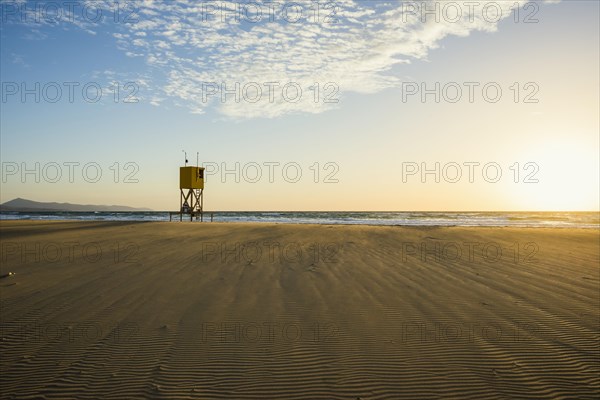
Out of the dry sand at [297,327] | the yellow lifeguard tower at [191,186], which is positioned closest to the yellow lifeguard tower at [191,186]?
the yellow lifeguard tower at [191,186]

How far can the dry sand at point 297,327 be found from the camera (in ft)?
15.5

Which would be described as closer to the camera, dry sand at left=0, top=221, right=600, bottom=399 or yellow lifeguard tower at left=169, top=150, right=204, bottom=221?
dry sand at left=0, top=221, right=600, bottom=399

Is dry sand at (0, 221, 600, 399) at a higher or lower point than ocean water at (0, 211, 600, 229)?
lower

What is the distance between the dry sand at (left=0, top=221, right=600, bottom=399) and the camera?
4727 millimetres

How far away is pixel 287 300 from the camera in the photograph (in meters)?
7.58

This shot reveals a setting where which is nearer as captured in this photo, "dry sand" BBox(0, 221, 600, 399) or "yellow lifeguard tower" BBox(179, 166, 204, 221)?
"dry sand" BBox(0, 221, 600, 399)

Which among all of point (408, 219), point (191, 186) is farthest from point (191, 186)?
point (408, 219)

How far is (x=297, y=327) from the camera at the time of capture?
6.29 m

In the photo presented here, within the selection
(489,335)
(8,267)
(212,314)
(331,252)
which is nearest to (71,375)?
(212,314)

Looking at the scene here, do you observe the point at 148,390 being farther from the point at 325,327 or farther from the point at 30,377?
the point at 325,327

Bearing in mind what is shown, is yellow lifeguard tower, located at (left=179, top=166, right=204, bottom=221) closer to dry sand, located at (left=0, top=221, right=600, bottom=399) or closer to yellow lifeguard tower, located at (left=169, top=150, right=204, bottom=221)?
yellow lifeguard tower, located at (left=169, top=150, right=204, bottom=221)

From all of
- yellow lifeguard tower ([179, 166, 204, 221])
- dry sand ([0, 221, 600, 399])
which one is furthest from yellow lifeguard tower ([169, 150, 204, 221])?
dry sand ([0, 221, 600, 399])

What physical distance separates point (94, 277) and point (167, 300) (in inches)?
109

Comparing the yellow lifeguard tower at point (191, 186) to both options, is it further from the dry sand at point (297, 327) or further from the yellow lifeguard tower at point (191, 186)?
the dry sand at point (297, 327)
